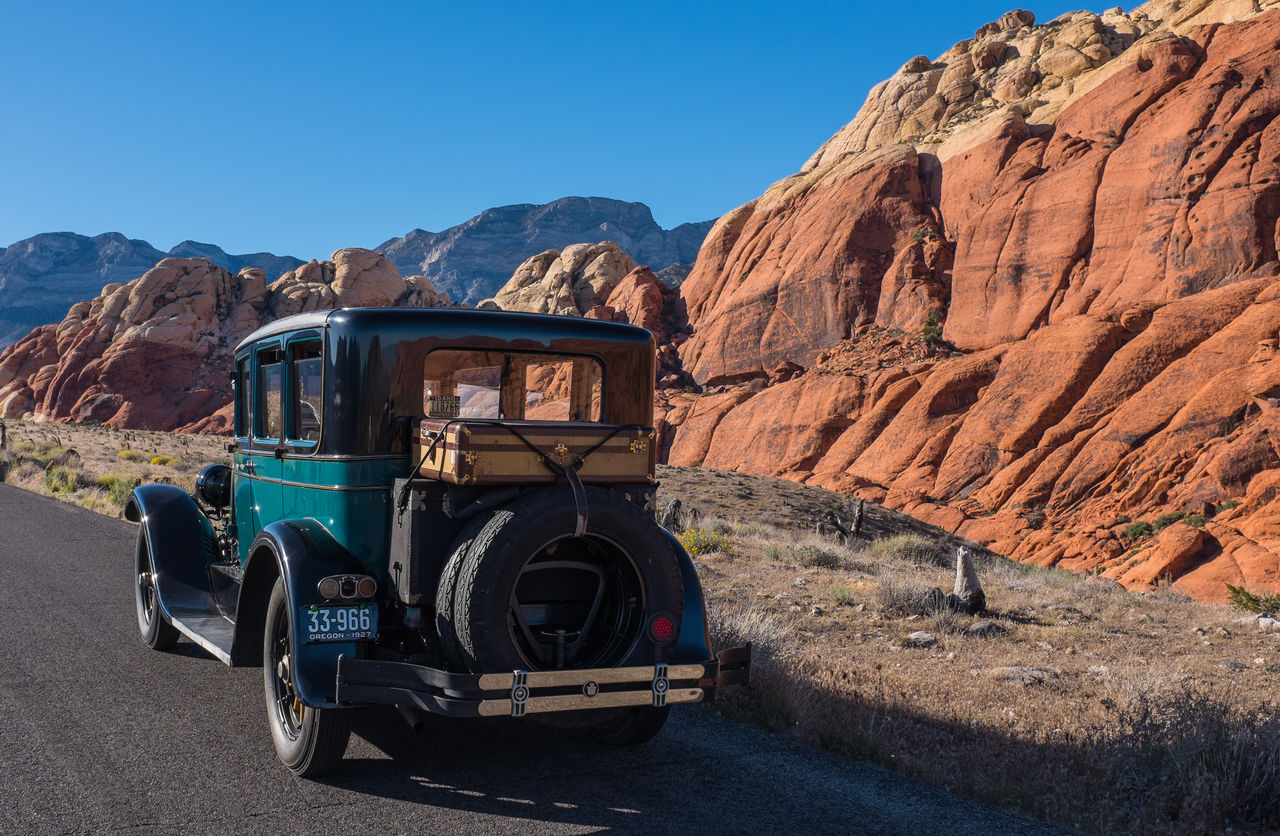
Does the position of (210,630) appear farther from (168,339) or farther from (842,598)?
(168,339)

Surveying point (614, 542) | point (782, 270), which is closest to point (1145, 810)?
point (614, 542)

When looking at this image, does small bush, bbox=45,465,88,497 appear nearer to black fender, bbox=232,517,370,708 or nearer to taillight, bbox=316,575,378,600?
black fender, bbox=232,517,370,708

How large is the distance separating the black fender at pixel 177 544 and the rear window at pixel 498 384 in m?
2.59

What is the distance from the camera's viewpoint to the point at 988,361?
34.6 m

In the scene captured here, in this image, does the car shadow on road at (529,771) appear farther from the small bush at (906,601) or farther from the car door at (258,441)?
the small bush at (906,601)

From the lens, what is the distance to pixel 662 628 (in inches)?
172

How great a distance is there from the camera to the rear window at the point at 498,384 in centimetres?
509

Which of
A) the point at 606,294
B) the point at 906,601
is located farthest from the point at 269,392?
the point at 606,294

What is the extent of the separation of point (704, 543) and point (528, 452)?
9.77 meters

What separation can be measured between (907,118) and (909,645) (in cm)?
5006

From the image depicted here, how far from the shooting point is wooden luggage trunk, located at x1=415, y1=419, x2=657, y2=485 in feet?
13.5

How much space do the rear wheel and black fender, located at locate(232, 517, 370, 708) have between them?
162 centimetres

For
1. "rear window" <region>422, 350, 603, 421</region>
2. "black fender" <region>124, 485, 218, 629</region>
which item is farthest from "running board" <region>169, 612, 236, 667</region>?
→ "rear window" <region>422, 350, 603, 421</region>

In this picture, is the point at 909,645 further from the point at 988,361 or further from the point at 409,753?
the point at 988,361
